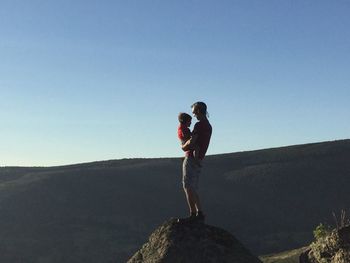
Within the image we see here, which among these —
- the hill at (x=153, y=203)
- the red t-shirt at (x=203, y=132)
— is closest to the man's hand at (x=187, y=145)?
the red t-shirt at (x=203, y=132)

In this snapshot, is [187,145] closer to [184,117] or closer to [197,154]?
[197,154]

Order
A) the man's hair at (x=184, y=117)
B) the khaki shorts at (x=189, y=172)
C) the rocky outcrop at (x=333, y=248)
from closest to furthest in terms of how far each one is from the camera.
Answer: the man's hair at (x=184, y=117) < the khaki shorts at (x=189, y=172) < the rocky outcrop at (x=333, y=248)

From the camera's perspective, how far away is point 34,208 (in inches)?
4422

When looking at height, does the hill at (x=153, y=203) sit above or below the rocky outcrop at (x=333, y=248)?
above

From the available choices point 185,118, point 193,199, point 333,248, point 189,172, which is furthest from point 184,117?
point 333,248

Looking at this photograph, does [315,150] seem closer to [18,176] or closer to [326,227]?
[18,176]

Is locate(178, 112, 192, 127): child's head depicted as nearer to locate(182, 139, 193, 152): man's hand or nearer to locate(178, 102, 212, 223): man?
locate(178, 102, 212, 223): man

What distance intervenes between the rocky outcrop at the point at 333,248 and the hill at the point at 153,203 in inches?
2883

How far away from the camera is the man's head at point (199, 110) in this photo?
41.4ft

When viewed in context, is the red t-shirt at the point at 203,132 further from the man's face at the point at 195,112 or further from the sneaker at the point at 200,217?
the sneaker at the point at 200,217

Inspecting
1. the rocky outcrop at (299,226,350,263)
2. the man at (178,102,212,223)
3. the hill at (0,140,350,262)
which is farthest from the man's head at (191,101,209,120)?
the hill at (0,140,350,262)

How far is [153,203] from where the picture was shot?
118938 mm

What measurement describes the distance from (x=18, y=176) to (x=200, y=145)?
474ft

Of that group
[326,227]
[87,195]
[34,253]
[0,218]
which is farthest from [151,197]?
[326,227]
